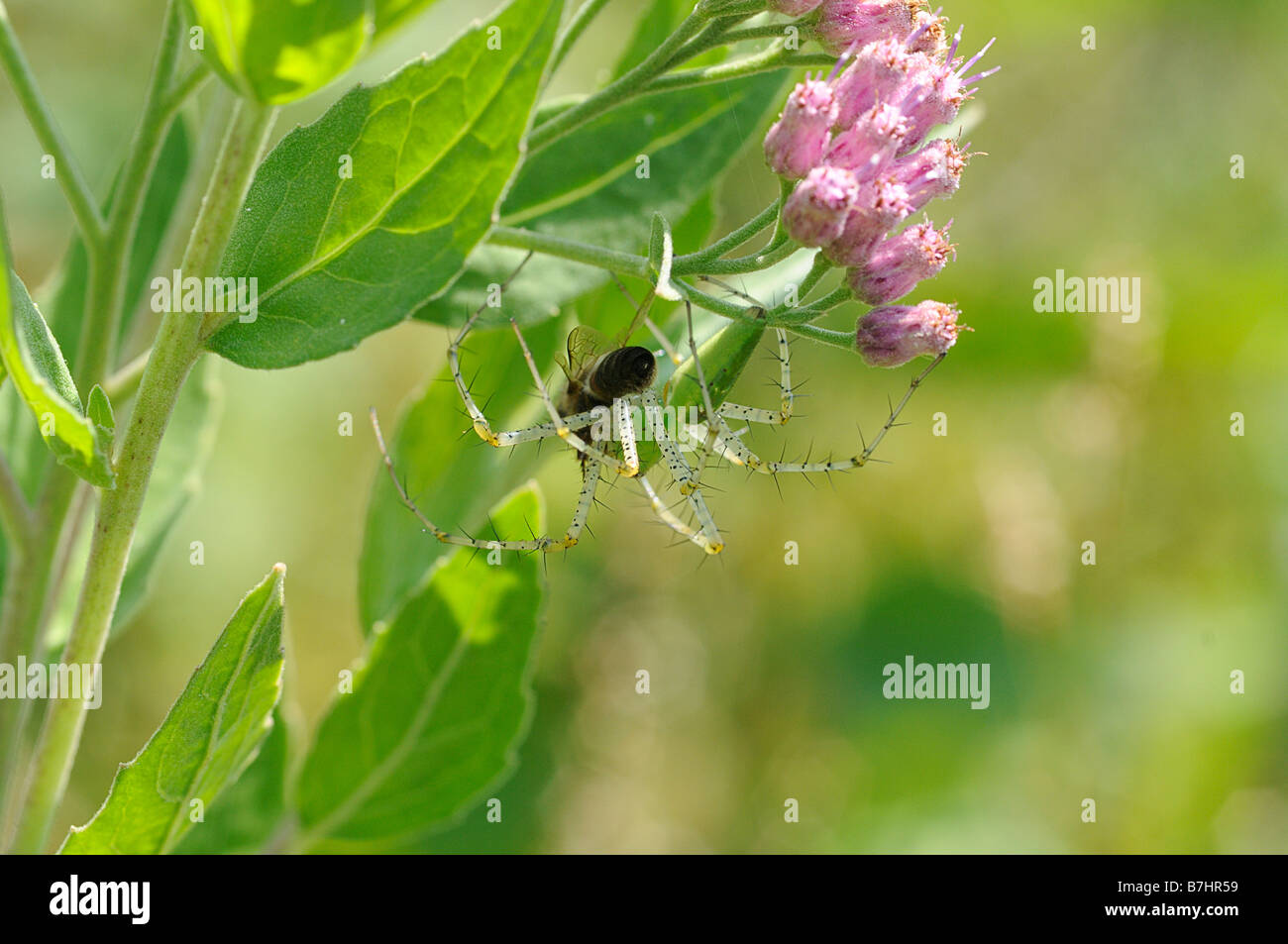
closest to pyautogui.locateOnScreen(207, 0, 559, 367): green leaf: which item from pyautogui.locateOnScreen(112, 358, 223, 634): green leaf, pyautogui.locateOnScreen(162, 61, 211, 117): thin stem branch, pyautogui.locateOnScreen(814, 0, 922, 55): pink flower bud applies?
pyautogui.locateOnScreen(162, 61, 211, 117): thin stem branch

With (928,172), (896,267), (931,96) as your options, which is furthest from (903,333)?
(931,96)

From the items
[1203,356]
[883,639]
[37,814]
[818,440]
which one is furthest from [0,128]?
[1203,356]

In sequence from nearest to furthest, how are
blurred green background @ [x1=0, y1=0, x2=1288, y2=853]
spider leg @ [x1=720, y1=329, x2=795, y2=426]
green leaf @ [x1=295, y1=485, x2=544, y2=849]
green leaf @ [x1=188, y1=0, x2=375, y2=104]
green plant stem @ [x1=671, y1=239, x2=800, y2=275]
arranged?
1. green leaf @ [x1=188, y1=0, x2=375, y2=104]
2. green plant stem @ [x1=671, y1=239, x2=800, y2=275]
3. spider leg @ [x1=720, y1=329, x2=795, y2=426]
4. green leaf @ [x1=295, y1=485, x2=544, y2=849]
5. blurred green background @ [x1=0, y1=0, x2=1288, y2=853]

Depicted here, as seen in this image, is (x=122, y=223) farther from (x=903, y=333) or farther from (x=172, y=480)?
(x=903, y=333)

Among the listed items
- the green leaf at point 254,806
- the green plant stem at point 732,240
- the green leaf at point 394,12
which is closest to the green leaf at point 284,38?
the green leaf at point 394,12

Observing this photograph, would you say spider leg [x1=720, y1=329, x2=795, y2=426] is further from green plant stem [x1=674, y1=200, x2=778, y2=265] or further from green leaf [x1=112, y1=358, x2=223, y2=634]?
green leaf [x1=112, y1=358, x2=223, y2=634]

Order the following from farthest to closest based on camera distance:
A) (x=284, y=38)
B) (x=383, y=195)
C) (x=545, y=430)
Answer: (x=545, y=430)
(x=383, y=195)
(x=284, y=38)
